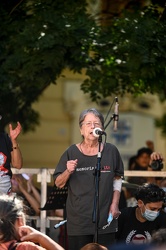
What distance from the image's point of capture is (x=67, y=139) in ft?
69.6

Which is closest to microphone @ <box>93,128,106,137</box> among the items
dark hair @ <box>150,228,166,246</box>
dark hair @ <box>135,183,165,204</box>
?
dark hair @ <box>135,183,165,204</box>

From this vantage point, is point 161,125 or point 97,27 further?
point 161,125

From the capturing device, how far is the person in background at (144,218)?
8.63 m

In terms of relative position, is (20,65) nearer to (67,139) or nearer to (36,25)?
(36,25)

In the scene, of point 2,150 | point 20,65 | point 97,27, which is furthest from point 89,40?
point 2,150

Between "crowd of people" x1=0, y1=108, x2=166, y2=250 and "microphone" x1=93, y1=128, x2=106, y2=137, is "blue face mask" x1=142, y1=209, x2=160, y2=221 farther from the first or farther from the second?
"microphone" x1=93, y1=128, x2=106, y2=137

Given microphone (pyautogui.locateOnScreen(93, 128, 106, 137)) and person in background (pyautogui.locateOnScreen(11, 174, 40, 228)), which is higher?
microphone (pyautogui.locateOnScreen(93, 128, 106, 137))

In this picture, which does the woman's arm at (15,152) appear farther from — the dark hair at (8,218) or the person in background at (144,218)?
the dark hair at (8,218)

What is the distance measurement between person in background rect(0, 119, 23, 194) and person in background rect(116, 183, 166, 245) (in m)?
1.24

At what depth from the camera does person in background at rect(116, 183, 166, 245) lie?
863cm

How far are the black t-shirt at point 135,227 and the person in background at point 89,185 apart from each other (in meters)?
0.63

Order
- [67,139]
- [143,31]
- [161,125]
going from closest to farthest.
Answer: [143,31], [161,125], [67,139]

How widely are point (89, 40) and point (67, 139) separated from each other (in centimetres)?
1092

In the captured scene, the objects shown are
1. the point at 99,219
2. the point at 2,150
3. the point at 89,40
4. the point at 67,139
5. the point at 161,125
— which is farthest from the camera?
the point at 67,139
